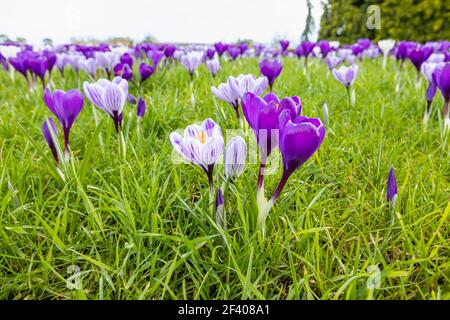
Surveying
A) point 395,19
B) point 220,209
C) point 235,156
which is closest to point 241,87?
point 235,156

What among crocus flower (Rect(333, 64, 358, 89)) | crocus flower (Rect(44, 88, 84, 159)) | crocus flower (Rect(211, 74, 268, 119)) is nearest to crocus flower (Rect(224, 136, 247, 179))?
crocus flower (Rect(211, 74, 268, 119))

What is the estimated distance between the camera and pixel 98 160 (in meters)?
2.06

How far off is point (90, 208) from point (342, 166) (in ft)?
4.49

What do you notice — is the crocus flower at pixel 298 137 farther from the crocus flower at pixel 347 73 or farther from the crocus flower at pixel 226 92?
the crocus flower at pixel 347 73

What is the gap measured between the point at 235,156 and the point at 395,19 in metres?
9.12

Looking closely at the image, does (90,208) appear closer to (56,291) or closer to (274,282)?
(56,291)

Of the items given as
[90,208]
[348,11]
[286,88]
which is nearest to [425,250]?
[90,208]

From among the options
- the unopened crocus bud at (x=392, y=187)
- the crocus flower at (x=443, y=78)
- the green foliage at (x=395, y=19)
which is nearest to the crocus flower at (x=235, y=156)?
the unopened crocus bud at (x=392, y=187)

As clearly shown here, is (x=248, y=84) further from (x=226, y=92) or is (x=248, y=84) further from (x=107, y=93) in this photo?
(x=107, y=93)

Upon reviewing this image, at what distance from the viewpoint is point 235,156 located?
137 centimetres

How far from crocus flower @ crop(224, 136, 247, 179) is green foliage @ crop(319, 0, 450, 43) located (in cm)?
866

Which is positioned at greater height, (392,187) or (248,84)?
(248,84)

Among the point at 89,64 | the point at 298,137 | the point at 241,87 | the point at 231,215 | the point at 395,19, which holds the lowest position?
the point at 231,215

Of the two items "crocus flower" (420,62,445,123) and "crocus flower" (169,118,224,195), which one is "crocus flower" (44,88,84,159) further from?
"crocus flower" (420,62,445,123)
